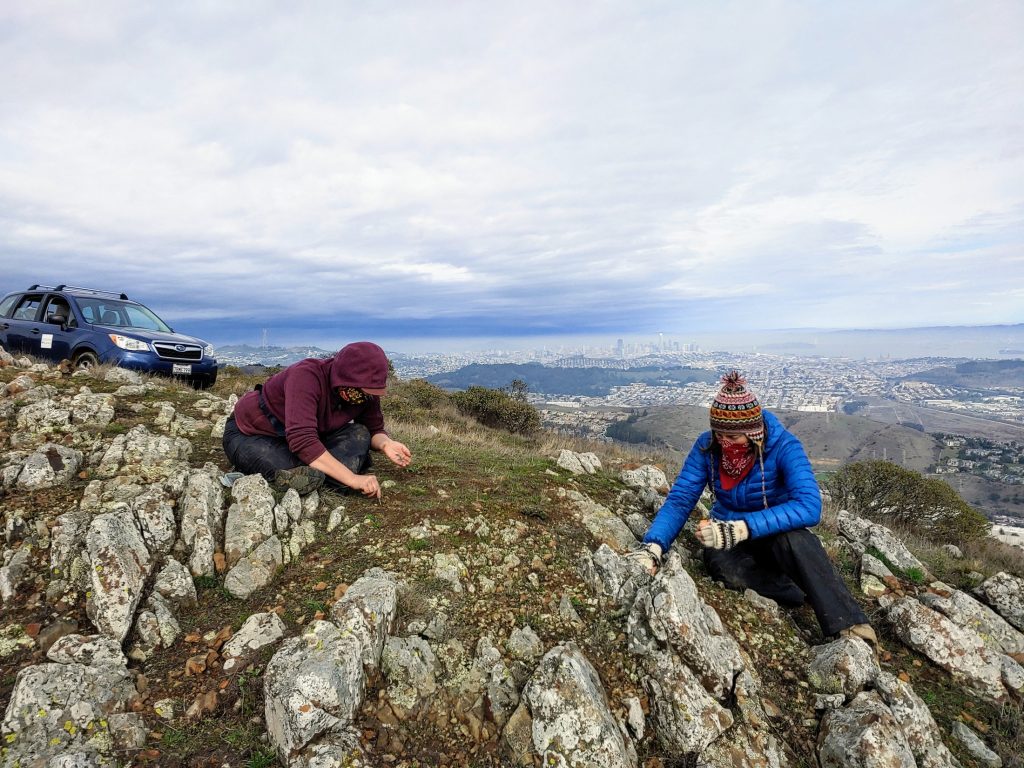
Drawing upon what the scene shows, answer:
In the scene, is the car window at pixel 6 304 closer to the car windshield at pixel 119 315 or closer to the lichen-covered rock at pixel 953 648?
the car windshield at pixel 119 315

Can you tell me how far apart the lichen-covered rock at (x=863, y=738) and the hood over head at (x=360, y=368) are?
4464mm

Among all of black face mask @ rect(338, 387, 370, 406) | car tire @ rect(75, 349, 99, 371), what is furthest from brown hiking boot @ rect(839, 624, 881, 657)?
car tire @ rect(75, 349, 99, 371)

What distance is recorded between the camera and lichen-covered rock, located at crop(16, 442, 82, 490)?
14.8 feet

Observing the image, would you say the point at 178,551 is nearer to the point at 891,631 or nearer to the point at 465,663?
the point at 465,663

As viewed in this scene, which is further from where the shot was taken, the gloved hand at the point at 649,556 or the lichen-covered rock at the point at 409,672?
the gloved hand at the point at 649,556

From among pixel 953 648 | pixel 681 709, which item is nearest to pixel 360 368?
pixel 681 709

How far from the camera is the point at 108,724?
2.63 metres

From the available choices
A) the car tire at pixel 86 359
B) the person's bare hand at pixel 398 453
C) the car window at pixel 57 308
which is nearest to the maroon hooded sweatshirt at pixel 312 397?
the person's bare hand at pixel 398 453

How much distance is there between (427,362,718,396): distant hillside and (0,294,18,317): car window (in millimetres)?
59242

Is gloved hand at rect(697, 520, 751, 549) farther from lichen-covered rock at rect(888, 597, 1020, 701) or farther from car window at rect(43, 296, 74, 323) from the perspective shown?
car window at rect(43, 296, 74, 323)

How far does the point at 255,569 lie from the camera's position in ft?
12.7

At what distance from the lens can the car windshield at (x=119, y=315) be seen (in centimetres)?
1052

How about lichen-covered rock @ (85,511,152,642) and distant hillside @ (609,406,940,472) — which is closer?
lichen-covered rock @ (85,511,152,642)

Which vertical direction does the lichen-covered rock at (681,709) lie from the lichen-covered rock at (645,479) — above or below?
below
